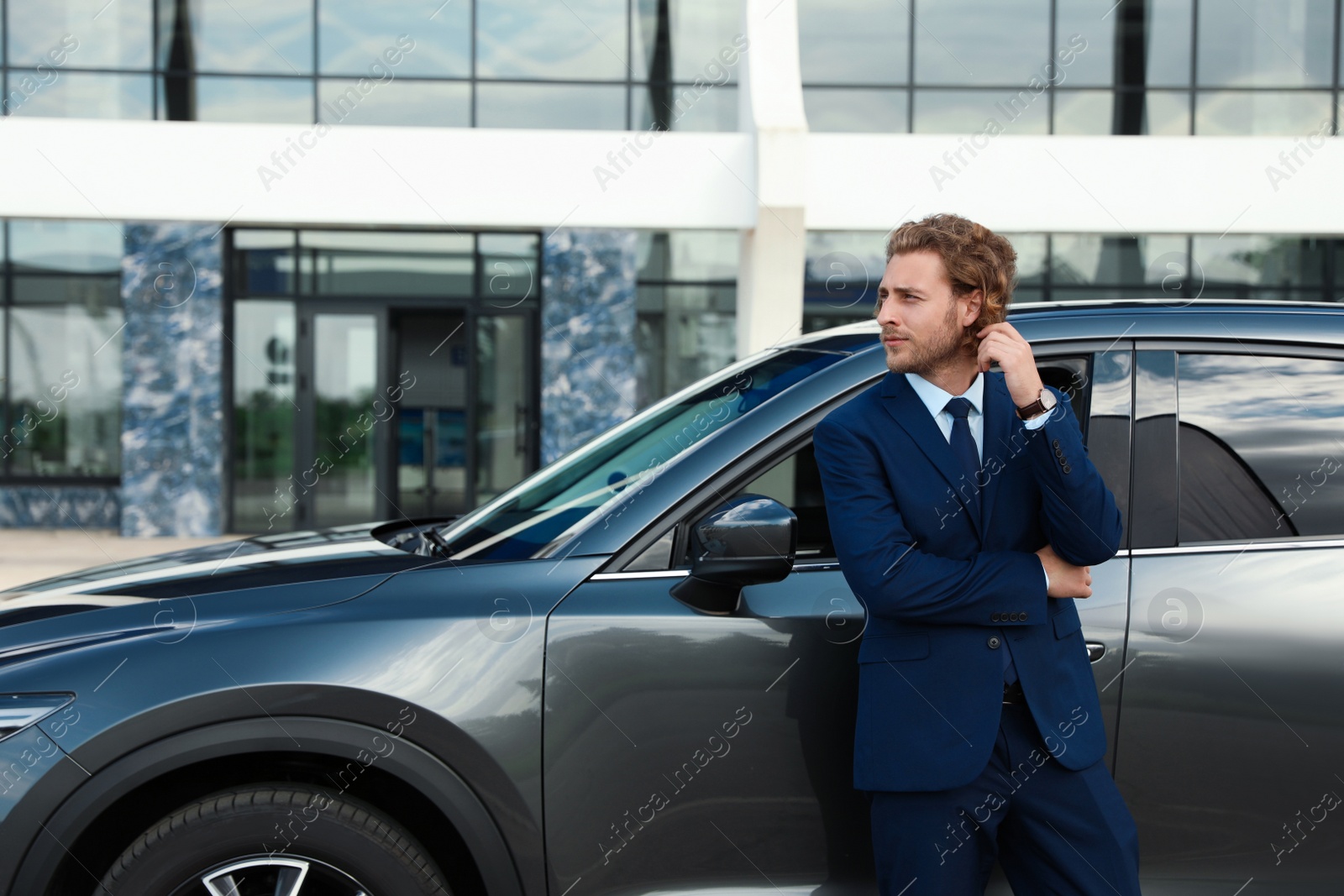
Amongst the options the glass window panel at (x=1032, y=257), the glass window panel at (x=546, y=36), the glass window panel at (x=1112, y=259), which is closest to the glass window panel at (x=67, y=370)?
the glass window panel at (x=546, y=36)

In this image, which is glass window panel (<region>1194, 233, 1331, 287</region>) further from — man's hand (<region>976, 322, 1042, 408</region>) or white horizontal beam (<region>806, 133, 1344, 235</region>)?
man's hand (<region>976, 322, 1042, 408</region>)

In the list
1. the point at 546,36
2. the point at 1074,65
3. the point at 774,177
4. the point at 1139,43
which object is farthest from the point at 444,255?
the point at 1139,43

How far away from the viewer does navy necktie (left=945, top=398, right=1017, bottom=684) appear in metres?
2.00

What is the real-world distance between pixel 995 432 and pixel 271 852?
166cm

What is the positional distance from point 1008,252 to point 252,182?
10212 millimetres

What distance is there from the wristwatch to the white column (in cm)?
804

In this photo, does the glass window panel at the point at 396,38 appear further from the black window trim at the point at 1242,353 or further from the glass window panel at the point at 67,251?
the black window trim at the point at 1242,353

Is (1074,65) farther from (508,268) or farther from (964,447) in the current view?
(964,447)

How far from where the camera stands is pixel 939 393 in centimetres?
207

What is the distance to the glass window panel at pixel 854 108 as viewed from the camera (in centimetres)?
1293

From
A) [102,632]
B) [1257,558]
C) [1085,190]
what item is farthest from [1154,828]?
[1085,190]

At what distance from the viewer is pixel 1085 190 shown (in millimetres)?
10633

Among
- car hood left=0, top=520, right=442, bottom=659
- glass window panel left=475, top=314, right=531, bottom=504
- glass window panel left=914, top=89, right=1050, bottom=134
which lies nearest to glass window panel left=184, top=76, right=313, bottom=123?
glass window panel left=475, top=314, right=531, bottom=504

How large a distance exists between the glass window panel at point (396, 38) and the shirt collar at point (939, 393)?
1160 centimetres
